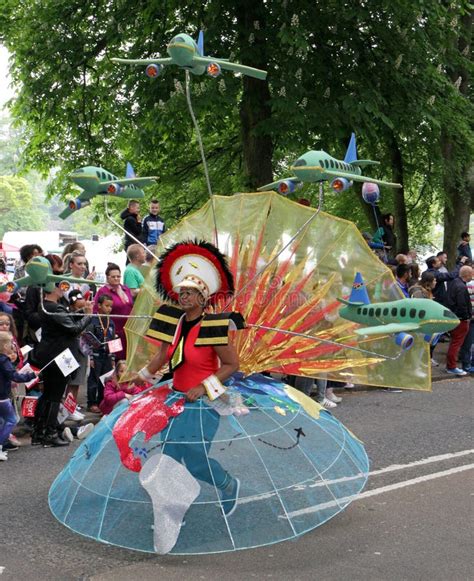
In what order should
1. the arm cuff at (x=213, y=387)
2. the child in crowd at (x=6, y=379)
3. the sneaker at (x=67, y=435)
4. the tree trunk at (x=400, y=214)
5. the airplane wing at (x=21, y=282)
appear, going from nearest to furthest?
Result: the arm cuff at (x=213, y=387) → the airplane wing at (x=21, y=282) → the child in crowd at (x=6, y=379) → the sneaker at (x=67, y=435) → the tree trunk at (x=400, y=214)

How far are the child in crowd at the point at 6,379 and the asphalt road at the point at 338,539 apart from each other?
36 cm

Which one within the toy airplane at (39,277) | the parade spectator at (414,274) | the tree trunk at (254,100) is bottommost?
the parade spectator at (414,274)

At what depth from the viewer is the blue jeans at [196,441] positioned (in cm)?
584

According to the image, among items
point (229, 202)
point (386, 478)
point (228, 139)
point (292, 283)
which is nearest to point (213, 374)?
point (292, 283)

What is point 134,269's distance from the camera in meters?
12.1

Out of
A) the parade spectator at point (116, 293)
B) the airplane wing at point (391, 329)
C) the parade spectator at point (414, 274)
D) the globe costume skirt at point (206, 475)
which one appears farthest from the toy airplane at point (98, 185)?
the parade spectator at point (414, 274)

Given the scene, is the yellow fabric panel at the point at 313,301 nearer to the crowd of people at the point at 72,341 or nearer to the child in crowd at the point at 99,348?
the crowd of people at the point at 72,341

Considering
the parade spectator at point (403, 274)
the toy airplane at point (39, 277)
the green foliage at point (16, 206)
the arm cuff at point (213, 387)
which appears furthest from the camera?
the green foliage at point (16, 206)

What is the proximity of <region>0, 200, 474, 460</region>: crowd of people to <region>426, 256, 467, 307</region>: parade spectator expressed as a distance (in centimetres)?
150

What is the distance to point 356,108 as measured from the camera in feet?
47.5

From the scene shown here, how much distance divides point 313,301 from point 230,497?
1648 mm

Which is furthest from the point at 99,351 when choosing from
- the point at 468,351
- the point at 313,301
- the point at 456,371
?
the point at 468,351

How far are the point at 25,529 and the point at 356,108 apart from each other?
33.2 feet

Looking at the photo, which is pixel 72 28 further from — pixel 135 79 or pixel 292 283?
pixel 292 283
